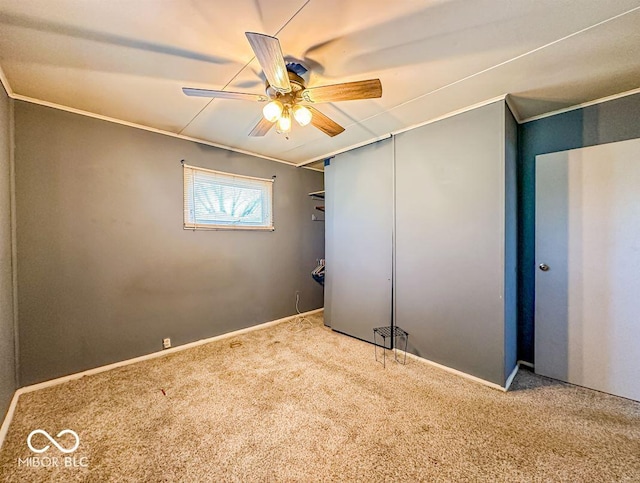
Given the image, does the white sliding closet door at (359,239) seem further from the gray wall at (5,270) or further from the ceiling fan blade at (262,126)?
the gray wall at (5,270)

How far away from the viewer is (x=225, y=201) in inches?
130

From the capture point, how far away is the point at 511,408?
188 centimetres

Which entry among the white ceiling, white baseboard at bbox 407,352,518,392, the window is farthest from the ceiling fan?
white baseboard at bbox 407,352,518,392

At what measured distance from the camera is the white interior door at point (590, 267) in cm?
198

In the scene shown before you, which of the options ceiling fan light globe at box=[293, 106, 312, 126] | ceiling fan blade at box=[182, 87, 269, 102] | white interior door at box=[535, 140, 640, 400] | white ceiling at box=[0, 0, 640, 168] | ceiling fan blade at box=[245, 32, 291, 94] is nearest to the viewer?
ceiling fan blade at box=[245, 32, 291, 94]

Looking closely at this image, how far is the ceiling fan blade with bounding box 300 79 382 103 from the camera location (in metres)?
1.50

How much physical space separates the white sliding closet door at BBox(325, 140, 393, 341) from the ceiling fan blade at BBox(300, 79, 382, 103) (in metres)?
1.39

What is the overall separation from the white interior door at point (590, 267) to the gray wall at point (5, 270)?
4.26 metres

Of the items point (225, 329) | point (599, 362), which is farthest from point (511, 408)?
point (225, 329)

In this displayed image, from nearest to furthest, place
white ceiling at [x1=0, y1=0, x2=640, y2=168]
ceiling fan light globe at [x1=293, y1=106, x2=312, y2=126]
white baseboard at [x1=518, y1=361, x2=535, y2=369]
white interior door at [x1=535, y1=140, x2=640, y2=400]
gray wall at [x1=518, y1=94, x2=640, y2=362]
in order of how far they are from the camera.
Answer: white ceiling at [x1=0, y1=0, x2=640, y2=168]
ceiling fan light globe at [x1=293, y1=106, x2=312, y2=126]
white interior door at [x1=535, y1=140, x2=640, y2=400]
gray wall at [x1=518, y1=94, x2=640, y2=362]
white baseboard at [x1=518, y1=361, x2=535, y2=369]

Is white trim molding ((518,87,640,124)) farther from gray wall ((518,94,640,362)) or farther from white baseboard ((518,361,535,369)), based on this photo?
white baseboard ((518,361,535,369))

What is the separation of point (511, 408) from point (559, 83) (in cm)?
247

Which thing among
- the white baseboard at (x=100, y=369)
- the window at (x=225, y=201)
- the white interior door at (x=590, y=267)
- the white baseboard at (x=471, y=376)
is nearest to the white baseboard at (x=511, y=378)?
the white baseboard at (x=471, y=376)

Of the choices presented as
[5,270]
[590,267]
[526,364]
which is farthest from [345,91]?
[526,364]
